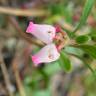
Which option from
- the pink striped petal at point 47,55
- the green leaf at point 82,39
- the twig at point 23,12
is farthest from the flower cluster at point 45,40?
the twig at point 23,12

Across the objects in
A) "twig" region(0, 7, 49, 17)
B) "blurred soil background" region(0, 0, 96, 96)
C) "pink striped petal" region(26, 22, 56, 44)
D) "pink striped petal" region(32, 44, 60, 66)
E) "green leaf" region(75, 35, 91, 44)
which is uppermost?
"pink striped petal" region(26, 22, 56, 44)

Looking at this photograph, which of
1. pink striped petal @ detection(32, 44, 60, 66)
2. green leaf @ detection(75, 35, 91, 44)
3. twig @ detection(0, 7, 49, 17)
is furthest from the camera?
twig @ detection(0, 7, 49, 17)

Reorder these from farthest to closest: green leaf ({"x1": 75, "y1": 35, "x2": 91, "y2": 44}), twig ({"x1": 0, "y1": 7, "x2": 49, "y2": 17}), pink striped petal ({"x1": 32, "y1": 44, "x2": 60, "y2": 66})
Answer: twig ({"x1": 0, "y1": 7, "x2": 49, "y2": 17})
green leaf ({"x1": 75, "y1": 35, "x2": 91, "y2": 44})
pink striped petal ({"x1": 32, "y1": 44, "x2": 60, "y2": 66})

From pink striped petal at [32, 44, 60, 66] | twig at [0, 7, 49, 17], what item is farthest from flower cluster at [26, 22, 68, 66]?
twig at [0, 7, 49, 17]

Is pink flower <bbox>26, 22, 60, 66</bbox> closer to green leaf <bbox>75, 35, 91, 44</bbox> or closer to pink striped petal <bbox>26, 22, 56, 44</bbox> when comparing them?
pink striped petal <bbox>26, 22, 56, 44</bbox>

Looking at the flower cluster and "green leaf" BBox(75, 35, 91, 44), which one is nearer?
the flower cluster

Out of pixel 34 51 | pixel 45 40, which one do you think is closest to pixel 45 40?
pixel 45 40
